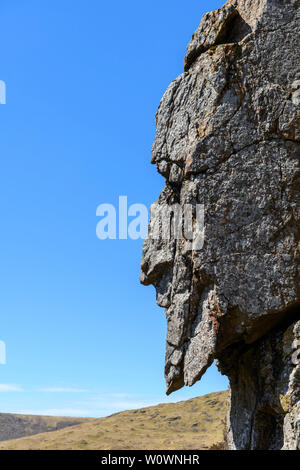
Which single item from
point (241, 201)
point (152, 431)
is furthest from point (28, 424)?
point (241, 201)

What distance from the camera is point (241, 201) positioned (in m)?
19.1

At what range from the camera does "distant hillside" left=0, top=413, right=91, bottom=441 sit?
17461 cm

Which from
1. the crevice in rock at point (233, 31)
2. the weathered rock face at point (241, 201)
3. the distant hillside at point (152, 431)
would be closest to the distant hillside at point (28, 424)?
the distant hillside at point (152, 431)

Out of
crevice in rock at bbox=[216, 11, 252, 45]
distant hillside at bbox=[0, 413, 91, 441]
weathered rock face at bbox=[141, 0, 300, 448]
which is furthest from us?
distant hillside at bbox=[0, 413, 91, 441]

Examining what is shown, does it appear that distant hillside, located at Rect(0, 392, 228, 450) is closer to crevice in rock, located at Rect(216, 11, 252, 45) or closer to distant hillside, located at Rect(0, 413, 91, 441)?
distant hillside, located at Rect(0, 413, 91, 441)

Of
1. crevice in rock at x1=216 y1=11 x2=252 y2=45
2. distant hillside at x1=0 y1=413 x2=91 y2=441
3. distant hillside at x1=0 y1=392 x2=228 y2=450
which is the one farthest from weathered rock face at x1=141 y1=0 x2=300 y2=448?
distant hillside at x1=0 y1=413 x2=91 y2=441

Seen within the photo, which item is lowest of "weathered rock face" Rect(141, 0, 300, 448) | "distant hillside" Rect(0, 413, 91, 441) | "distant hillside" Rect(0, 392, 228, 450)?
"distant hillside" Rect(0, 413, 91, 441)

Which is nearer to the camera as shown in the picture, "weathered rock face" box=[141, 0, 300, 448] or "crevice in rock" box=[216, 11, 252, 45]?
"weathered rock face" box=[141, 0, 300, 448]

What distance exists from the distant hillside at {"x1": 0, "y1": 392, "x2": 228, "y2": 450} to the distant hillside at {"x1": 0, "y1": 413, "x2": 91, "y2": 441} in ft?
131

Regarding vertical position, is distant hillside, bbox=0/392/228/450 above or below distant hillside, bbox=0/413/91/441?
above

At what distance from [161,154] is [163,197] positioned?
6.73ft

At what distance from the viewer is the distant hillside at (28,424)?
175m
